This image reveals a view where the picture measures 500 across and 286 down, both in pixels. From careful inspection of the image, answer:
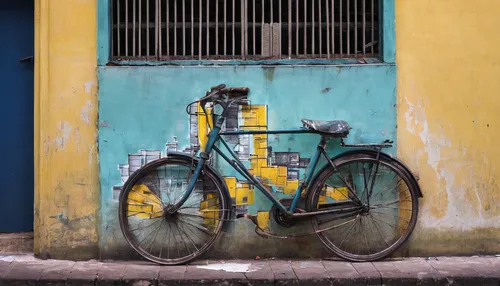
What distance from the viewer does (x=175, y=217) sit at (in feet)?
18.4

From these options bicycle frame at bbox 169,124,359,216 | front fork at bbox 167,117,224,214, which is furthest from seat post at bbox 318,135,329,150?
front fork at bbox 167,117,224,214

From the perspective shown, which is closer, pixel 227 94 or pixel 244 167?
pixel 244 167

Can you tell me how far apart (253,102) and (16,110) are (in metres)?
2.30

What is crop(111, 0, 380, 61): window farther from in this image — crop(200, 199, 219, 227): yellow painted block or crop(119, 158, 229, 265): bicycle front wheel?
crop(200, 199, 219, 227): yellow painted block

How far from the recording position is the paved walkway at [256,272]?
16.7 ft

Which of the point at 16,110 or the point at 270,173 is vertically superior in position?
Result: the point at 16,110

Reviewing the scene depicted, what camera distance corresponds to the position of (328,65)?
5758 mm

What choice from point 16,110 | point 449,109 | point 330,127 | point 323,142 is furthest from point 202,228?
point 449,109

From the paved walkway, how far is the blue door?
2.56 ft

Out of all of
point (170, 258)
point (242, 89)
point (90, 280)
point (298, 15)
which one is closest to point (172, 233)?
point (170, 258)

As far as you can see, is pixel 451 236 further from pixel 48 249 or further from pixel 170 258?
pixel 48 249

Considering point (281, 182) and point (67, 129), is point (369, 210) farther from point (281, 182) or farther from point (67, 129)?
Result: point (67, 129)

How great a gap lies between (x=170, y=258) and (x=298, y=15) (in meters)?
2.53

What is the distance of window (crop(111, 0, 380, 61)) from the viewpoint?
5.86 metres
